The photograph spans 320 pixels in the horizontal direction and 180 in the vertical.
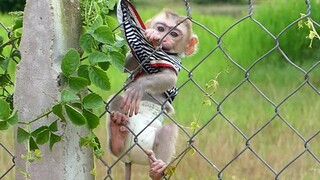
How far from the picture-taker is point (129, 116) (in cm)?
263

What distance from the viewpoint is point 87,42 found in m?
2.44

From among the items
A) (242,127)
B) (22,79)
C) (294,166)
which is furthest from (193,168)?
(22,79)

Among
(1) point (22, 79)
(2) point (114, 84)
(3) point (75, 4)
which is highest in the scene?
(2) point (114, 84)

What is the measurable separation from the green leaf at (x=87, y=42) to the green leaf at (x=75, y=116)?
0.56 ft

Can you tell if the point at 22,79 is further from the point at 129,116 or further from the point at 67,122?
the point at 129,116

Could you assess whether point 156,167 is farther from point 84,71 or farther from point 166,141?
point 84,71

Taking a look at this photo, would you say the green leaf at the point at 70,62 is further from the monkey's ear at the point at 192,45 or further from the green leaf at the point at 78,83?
the monkey's ear at the point at 192,45

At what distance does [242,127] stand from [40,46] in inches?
135

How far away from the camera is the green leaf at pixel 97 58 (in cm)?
241

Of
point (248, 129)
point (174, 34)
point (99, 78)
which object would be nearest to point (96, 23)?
point (99, 78)

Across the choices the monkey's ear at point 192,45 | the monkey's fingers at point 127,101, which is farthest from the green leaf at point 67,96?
the monkey's ear at point 192,45

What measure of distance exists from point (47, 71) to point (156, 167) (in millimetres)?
439

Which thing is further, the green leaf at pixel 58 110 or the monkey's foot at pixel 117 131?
the monkey's foot at pixel 117 131

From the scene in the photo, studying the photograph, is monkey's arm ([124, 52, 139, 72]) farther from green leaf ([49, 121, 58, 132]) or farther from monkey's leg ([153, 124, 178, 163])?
green leaf ([49, 121, 58, 132])
